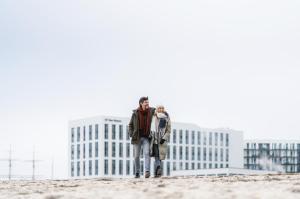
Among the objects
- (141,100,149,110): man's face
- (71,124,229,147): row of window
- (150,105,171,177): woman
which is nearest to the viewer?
(141,100,149,110): man's face

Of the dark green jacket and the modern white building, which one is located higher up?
the dark green jacket

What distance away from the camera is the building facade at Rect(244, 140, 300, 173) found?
15400cm

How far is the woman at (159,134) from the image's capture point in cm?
2111

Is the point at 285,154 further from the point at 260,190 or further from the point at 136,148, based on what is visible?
the point at 260,190

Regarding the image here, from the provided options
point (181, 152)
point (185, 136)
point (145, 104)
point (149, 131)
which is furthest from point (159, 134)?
point (181, 152)

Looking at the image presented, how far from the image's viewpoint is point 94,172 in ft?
435

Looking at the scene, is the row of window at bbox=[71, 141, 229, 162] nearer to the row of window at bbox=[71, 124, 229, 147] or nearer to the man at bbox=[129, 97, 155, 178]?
the row of window at bbox=[71, 124, 229, 147]

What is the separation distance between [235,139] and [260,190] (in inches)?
5528

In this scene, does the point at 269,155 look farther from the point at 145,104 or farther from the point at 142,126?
the point at 145,104

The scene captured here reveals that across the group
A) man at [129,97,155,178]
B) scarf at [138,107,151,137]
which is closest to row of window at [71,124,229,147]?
man at [129,97,155,178]

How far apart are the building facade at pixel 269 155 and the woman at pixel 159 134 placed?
134m

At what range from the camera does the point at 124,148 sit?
442ft

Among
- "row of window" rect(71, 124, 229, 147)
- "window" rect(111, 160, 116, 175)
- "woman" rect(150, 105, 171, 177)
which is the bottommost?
"window" rect(111, 160, 116, 175)

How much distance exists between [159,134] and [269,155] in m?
136
